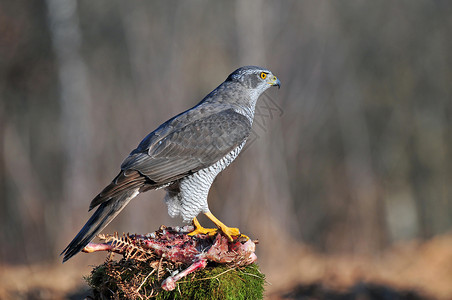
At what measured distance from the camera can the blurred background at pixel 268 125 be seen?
714 centimetres

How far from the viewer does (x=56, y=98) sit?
11.1 meters

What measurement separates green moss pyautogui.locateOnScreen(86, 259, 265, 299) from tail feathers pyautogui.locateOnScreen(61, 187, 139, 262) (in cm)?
20

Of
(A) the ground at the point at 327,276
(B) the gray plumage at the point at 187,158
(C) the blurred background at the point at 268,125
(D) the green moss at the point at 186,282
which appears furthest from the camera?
(C) the blurred background at the point at 268,125

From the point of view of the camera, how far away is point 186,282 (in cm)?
249

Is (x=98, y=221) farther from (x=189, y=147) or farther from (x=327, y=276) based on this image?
(x=327, y=276)

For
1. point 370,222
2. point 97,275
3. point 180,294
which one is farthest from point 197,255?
point 370,222

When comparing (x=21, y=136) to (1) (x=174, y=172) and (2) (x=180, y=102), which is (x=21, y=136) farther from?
(1) (x=174, y=172)

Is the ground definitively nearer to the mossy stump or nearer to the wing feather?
the wing feather

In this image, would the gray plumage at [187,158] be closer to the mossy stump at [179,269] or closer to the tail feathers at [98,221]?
the tail feathers at [98,221]

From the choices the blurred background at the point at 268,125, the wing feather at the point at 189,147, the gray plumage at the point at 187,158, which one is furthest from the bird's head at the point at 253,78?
the blurred background at the point at 268,125

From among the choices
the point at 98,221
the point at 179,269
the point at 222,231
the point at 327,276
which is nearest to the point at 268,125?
the point at 327,276

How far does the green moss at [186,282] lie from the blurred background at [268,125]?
7.68 feet

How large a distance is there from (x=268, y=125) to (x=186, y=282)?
562 centimetres

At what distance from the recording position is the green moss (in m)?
2.46
